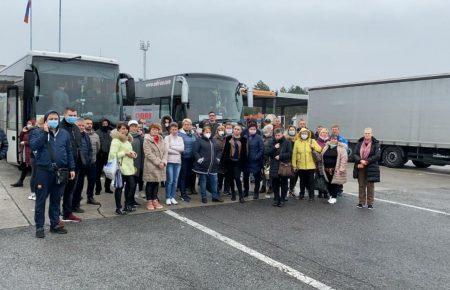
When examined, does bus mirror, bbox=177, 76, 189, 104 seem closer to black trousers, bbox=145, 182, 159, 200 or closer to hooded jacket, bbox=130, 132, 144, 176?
hooded jacket, bbox=130, 132, 144, 176

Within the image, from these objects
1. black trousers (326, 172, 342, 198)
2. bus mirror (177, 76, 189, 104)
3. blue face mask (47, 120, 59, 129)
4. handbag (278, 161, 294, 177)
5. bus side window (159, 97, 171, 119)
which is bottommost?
black trousers (326, 172, 342, 198)

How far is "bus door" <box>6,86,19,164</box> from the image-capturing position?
35.6 ft

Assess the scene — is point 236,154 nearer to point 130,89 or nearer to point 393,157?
point 130,89

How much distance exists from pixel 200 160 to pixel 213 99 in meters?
5.35

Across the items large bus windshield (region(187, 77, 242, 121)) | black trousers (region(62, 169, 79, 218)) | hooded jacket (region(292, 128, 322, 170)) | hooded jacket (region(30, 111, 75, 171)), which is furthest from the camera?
large bus windshield (region(187, 77, 242, 121))

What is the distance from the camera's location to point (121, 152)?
7168 millimetres

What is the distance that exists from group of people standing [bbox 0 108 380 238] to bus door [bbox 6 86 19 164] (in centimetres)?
153

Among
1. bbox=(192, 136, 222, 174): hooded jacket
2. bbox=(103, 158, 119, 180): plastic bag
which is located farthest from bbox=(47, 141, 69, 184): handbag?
bbox=(192, 136, 222, 174): hooded jacket

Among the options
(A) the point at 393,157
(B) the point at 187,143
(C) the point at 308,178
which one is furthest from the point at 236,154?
(A) the point at 393,157

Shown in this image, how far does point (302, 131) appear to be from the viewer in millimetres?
9039

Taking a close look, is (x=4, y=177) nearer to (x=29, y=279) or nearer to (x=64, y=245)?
(x=64, y=245)

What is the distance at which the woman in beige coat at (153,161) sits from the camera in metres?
7.55

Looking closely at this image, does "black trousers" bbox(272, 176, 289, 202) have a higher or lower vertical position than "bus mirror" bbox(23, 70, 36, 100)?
lower

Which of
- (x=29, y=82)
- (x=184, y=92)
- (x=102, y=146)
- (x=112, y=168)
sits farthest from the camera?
(x=184, y=92)
